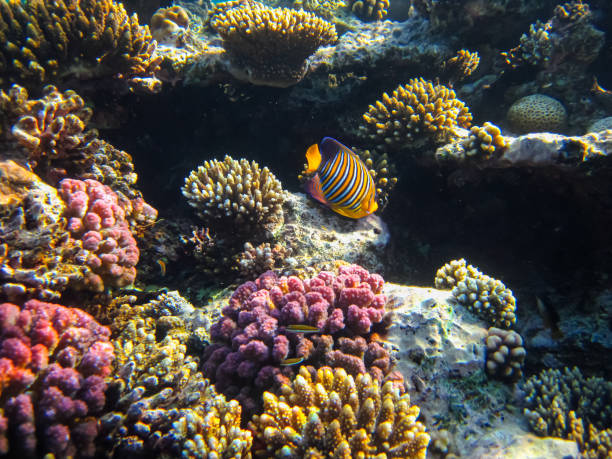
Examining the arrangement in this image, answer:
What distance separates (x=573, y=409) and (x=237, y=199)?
4.08 m

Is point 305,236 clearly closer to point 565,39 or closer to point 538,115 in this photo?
point 538,115

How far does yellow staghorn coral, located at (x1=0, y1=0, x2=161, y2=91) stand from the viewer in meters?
3.77

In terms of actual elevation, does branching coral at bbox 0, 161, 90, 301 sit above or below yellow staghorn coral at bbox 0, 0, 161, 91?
below

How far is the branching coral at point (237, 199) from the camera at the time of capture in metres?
3.95


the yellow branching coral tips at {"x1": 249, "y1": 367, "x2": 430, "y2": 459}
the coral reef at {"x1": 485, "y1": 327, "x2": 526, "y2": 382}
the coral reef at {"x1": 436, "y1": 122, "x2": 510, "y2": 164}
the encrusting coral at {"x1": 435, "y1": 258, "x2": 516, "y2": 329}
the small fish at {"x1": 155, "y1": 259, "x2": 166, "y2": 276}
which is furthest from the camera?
the small fish at {"x1": 155, "y1": 259, "x2": 166, "y2": 276}

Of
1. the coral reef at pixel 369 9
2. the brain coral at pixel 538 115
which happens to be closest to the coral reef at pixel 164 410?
the brain coral at pixel 538 115

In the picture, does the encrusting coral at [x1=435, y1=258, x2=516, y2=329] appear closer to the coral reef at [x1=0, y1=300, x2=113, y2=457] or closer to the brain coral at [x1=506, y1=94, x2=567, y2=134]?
the coral reef at [x1=0, y1=300, x2=113, y2=457]

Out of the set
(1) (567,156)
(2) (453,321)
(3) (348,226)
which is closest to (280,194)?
(3) (348,226)

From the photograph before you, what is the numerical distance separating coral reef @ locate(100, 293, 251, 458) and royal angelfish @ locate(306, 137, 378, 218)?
199cm

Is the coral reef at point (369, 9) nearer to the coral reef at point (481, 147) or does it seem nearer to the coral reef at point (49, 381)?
the coral reef at point (481, 147)

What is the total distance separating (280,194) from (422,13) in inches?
188

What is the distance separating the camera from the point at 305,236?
3982 mm

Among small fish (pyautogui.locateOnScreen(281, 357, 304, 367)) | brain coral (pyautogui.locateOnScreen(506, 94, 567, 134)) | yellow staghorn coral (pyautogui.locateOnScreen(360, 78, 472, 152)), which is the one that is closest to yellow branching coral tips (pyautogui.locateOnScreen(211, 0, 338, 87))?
yellow staghorn coral (pyautogui.locateOnScreen(360, 78, 472, 152))

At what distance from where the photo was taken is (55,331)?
224 cm
